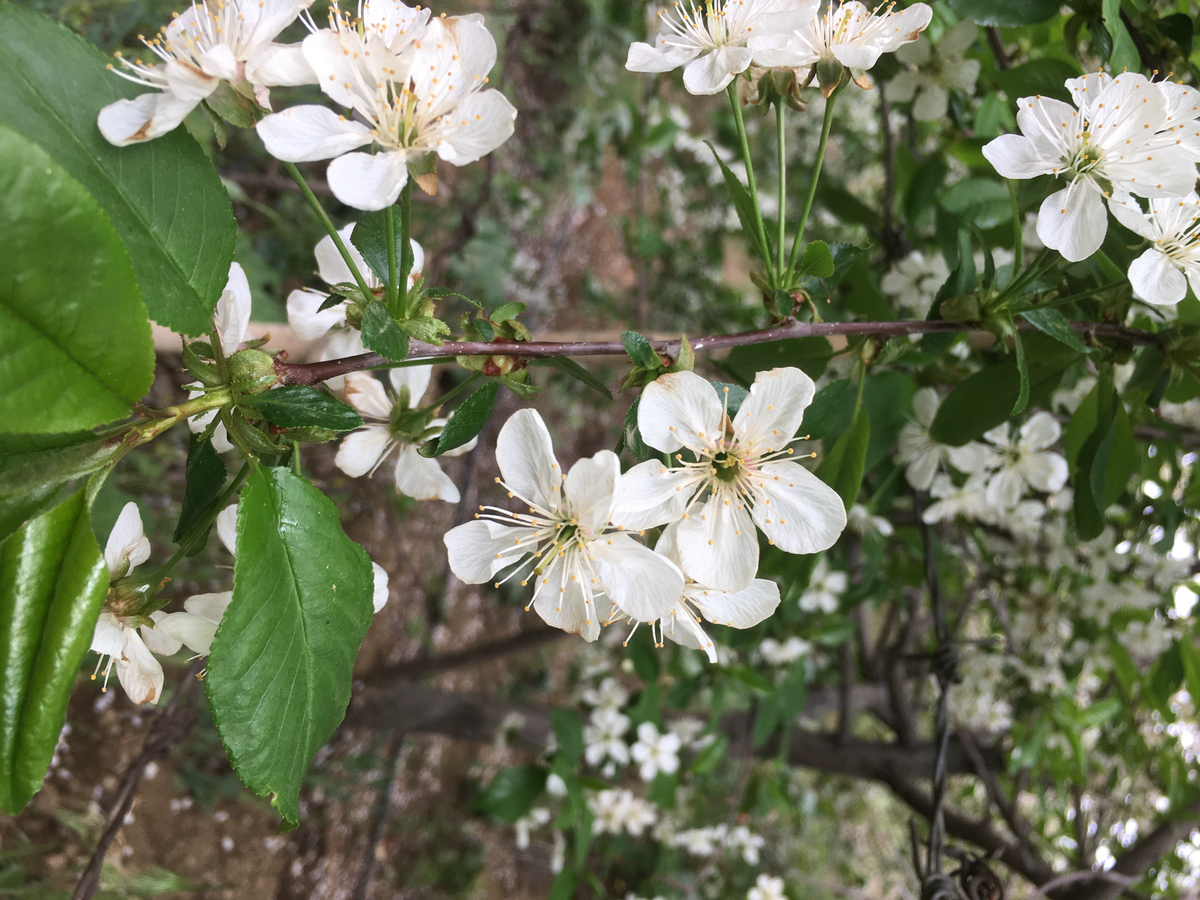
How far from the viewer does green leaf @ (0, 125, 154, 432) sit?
0.39m

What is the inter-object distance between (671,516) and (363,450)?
32cm

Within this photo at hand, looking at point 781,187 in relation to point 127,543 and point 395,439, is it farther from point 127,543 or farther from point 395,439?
point 127,543

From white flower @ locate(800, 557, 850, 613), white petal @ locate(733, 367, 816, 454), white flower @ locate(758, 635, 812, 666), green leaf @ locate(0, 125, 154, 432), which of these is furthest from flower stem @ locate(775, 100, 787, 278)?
white flower @ locate(758, 635, 812, 666)

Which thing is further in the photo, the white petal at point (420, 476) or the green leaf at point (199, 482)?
the white petal at point (420, 476)

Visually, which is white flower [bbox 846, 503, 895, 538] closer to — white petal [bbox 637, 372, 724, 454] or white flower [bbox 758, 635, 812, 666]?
white flower [bbox 758, 635, 812, 666]

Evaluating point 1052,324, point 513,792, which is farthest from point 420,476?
point 513,792

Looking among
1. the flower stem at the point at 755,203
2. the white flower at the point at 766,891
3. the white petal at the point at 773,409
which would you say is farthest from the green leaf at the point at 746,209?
the white flower at the point at 766,891

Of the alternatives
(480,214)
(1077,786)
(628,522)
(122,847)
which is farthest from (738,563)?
(480,214)

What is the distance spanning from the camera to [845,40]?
0.68 m

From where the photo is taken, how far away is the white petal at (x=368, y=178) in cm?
51

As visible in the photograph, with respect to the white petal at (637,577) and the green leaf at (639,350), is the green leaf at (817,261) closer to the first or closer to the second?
the green leaf at (639,350)

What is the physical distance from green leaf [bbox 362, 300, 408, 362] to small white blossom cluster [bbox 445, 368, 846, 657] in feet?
0.34

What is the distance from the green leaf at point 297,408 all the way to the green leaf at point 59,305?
0.24 ft

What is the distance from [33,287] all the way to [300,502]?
0.63ft
